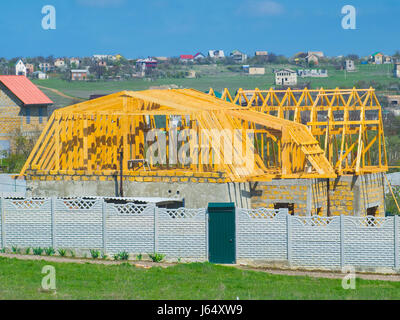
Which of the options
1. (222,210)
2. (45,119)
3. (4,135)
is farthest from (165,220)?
(45,119)

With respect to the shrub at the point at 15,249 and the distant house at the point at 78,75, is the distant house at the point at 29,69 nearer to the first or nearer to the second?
the distant house at the point at 78,75

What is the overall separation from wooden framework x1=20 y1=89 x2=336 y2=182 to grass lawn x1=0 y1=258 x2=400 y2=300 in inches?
291

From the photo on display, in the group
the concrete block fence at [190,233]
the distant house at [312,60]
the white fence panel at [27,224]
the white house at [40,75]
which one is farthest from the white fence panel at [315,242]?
the distant house at [312,60]

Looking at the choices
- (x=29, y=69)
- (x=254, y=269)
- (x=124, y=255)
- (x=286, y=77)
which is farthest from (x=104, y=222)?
(x=29, y=69)

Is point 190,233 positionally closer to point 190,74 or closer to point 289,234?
point 289,234

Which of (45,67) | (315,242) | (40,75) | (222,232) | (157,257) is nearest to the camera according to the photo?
(315,242)

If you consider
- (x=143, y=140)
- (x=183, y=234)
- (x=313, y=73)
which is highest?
(x=313, y=73)

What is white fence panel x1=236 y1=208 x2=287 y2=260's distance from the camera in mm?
26000

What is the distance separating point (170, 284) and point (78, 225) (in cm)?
585

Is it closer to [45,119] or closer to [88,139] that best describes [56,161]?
[88,139]

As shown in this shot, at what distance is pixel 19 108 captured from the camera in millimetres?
77250

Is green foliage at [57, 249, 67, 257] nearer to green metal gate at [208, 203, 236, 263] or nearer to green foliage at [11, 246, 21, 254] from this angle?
green foliage at [11, 246, 21, 254]

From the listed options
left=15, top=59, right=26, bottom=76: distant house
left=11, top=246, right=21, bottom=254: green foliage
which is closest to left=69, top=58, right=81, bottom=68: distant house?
left=15, top=59, right=26, bottom=76: distant house
